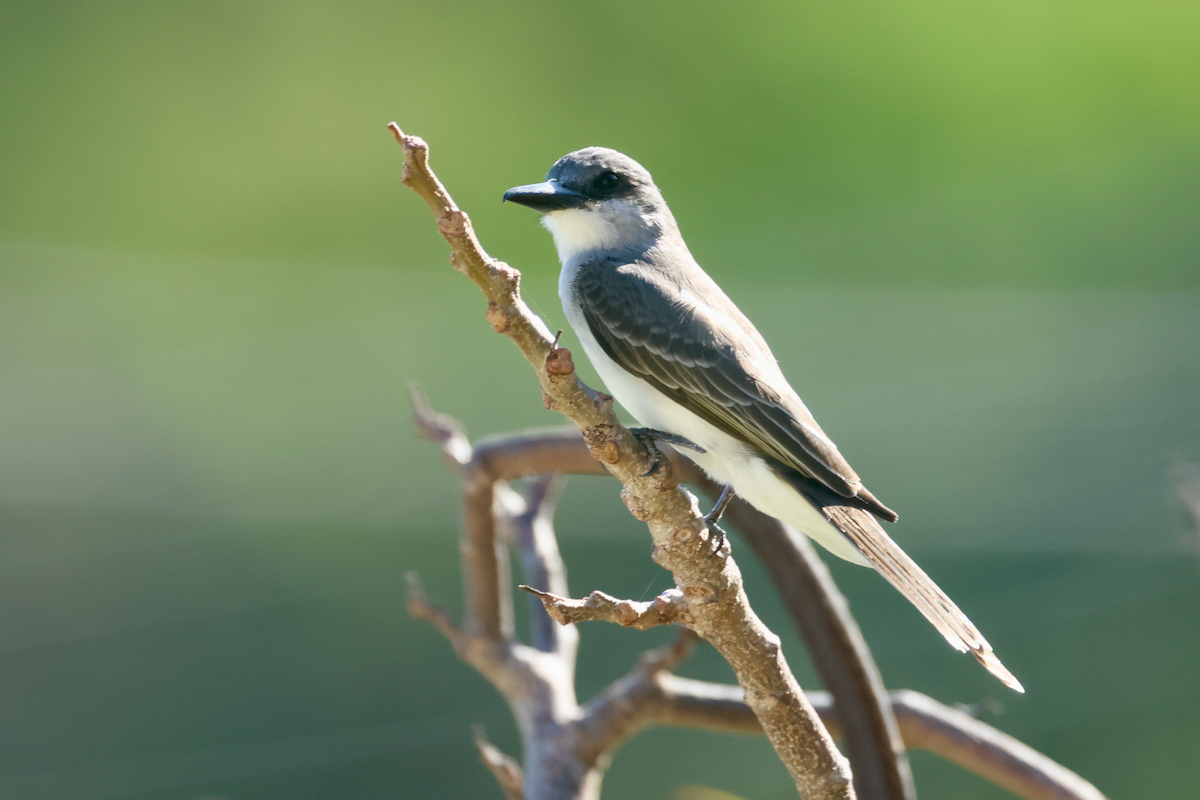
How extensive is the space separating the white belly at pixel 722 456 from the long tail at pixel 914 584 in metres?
0.03

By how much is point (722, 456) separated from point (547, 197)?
532mm

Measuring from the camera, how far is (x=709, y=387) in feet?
5.69

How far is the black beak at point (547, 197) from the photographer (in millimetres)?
1746

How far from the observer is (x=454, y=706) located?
16.0ft

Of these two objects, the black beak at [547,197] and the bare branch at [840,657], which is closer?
the bare branch at [840,657]

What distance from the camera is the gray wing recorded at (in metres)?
1.69

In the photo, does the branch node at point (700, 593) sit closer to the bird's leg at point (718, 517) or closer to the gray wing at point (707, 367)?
the bird's leg at point (718, 517)

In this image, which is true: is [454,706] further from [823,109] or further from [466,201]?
[823,109]

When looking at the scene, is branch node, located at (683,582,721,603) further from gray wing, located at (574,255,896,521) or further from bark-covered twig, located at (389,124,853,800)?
gray wing, located at (574,255,896,521)

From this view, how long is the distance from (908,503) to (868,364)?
702 mm

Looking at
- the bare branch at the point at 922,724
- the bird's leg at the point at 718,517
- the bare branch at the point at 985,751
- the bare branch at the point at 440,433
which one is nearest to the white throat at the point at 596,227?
the bare branch at the point at 440,433

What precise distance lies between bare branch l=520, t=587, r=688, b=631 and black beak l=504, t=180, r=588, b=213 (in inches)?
29.8

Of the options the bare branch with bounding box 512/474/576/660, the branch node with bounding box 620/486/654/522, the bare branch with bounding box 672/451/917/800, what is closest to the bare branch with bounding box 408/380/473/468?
the bare branch with bounding box 512/474/576/660

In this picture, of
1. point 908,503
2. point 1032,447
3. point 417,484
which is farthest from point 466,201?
point 1032,447
